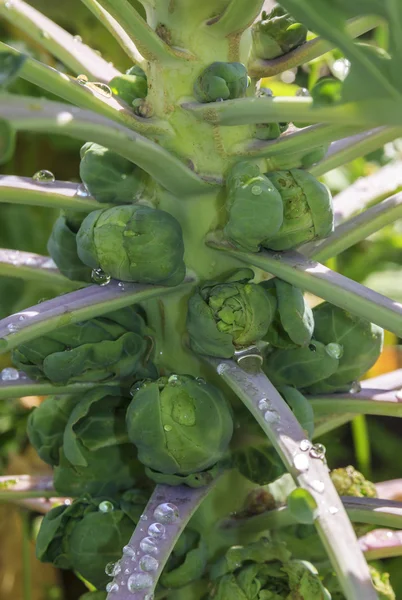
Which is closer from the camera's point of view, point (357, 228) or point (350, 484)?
point (357, 228)

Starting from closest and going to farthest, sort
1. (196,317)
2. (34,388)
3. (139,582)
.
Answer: (139,582) < (196,317) < (34,388)

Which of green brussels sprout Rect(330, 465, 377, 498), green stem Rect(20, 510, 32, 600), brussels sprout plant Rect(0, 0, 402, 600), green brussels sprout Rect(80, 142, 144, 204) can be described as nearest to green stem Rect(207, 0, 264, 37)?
brussels sprout plant Rect(0, 0, 402, 600)

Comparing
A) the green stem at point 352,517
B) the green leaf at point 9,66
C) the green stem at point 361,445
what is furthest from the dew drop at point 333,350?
the green stem at point 361,445

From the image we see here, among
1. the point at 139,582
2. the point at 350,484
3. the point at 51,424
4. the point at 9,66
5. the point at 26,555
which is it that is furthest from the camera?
the point at 26,555

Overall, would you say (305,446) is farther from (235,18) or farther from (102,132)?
(235,18)

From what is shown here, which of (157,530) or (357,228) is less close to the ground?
(357,228)

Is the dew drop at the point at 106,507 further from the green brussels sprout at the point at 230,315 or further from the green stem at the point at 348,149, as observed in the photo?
the green stem at the point at 348,149

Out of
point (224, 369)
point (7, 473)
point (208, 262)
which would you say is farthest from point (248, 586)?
point (7, 473)

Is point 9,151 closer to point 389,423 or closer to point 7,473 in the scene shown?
point 7,473

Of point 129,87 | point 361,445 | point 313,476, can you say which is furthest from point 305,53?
point 361,445
